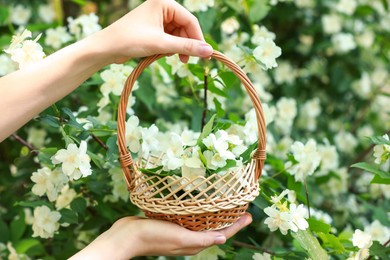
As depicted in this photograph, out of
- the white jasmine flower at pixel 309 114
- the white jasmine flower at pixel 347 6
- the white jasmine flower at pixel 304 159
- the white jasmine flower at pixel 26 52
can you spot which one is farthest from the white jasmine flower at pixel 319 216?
the white jasmine flower at pixel 347 6

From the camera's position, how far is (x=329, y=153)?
6.48ft

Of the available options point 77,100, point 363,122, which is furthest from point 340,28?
point 77,100

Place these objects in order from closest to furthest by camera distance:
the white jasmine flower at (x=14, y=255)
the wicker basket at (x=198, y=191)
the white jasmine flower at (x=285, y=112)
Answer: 1. the wicker basket at (x=198, y=191)
2. the white jasmine flower at (x=14, y=255)
3. the white jasmine flower at (x=285, y=112)

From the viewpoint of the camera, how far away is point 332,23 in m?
2.72

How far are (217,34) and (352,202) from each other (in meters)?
0.76

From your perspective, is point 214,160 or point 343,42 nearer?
point 214,160

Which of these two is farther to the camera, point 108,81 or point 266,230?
point 266,230

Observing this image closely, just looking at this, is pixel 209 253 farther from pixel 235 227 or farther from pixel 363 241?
pixel 363 241

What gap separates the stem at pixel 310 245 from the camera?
49.4 inches

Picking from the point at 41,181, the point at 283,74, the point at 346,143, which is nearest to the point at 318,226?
the point at 41,181

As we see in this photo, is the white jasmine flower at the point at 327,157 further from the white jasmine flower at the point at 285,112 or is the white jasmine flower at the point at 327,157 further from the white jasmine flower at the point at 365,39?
the white jasmine flower at the point at 365,39

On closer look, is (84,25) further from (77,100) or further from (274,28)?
(274,28)

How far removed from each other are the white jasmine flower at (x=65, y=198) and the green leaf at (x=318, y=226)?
55 centimetres

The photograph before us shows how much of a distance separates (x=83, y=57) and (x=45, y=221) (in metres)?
0.45
